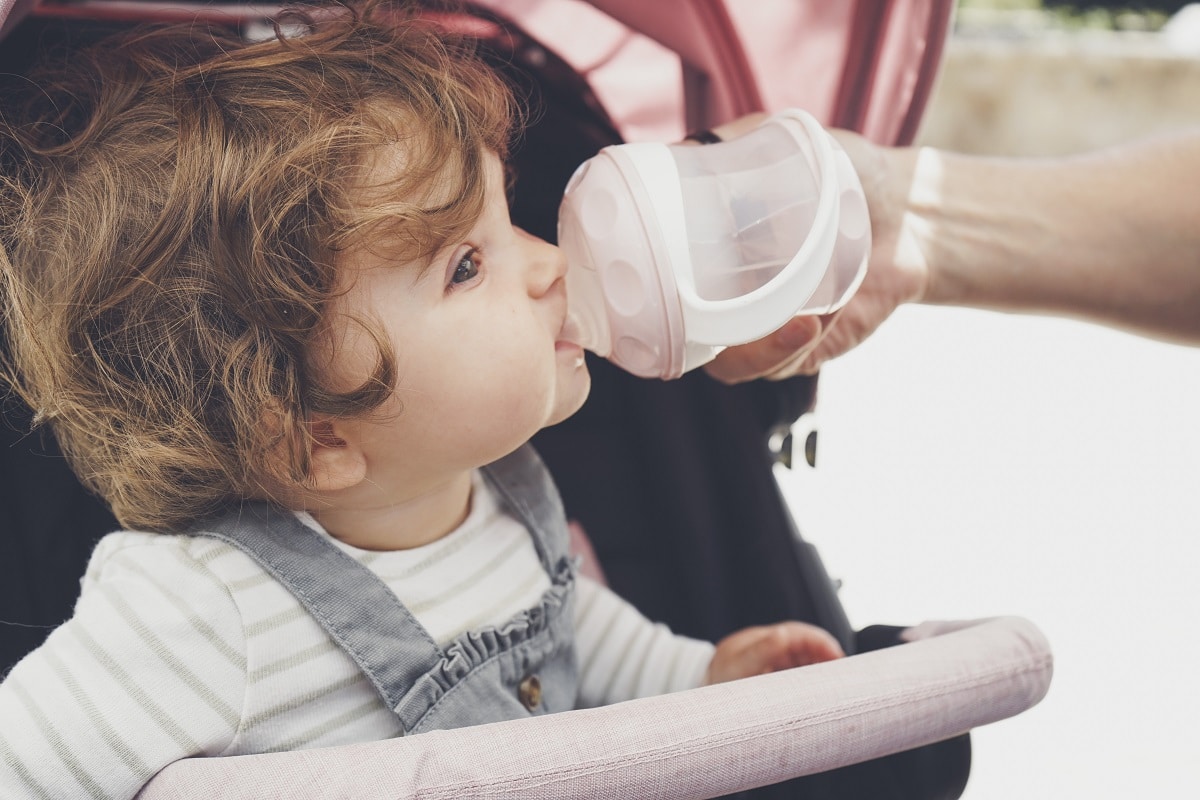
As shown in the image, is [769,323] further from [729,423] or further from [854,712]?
[729,423]

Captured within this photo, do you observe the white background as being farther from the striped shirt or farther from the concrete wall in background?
the concrete wall in background

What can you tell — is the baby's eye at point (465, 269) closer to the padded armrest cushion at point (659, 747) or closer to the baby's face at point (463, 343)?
the baby's face at point (463, 343)

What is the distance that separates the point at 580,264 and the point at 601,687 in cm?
45

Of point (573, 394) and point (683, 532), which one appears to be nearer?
point (573, 394)

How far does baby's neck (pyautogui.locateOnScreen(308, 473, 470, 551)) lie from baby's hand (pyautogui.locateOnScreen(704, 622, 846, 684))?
1.00ft

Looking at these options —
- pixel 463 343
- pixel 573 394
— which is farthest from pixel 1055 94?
pixel 463 343

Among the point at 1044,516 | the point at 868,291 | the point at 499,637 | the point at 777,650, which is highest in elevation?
the point at 868,291

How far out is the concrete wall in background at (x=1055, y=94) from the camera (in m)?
4.35

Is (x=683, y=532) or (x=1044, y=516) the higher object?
(x=683, y=532)

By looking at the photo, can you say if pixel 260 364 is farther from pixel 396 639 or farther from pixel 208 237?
pixel 396 639

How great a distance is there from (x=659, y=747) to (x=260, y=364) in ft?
1.18

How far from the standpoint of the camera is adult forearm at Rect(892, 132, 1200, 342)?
3.92ft

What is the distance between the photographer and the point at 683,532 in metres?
1.20

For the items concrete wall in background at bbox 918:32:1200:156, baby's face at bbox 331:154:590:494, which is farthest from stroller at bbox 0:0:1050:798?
concrete wall in background at bbox 918:32:1200:156
